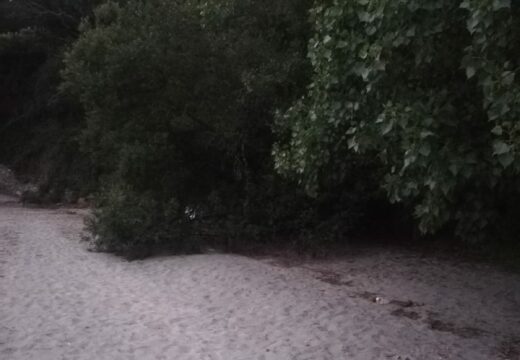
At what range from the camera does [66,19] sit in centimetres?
2755

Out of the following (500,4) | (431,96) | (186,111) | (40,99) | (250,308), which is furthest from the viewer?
(40,99)

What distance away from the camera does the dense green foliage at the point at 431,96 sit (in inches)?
194

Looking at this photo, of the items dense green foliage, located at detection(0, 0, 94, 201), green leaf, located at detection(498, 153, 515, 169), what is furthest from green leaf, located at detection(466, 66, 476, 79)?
dense green foliage, located at detection(0, 0, 94, 201)

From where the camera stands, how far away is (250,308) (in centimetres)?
884

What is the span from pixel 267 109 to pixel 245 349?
6730 millimetres

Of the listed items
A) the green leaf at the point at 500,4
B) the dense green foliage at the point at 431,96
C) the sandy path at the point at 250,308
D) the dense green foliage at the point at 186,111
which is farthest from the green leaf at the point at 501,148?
the dense green foliage at the point at 186,111

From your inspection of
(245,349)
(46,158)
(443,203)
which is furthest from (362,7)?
(46,158)

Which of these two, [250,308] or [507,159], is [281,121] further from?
[507,159]

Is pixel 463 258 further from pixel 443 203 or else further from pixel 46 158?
pixel 46 158

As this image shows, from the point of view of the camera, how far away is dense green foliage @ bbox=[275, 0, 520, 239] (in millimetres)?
4930

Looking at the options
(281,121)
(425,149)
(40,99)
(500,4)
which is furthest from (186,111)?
(40,99)

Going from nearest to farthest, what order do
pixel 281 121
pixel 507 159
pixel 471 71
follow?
pixel 507 159
pixel 471 71
pixel 281 121

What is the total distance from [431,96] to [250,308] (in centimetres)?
424

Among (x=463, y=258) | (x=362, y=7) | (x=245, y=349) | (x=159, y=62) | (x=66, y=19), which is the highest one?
(x=66, y=19)
